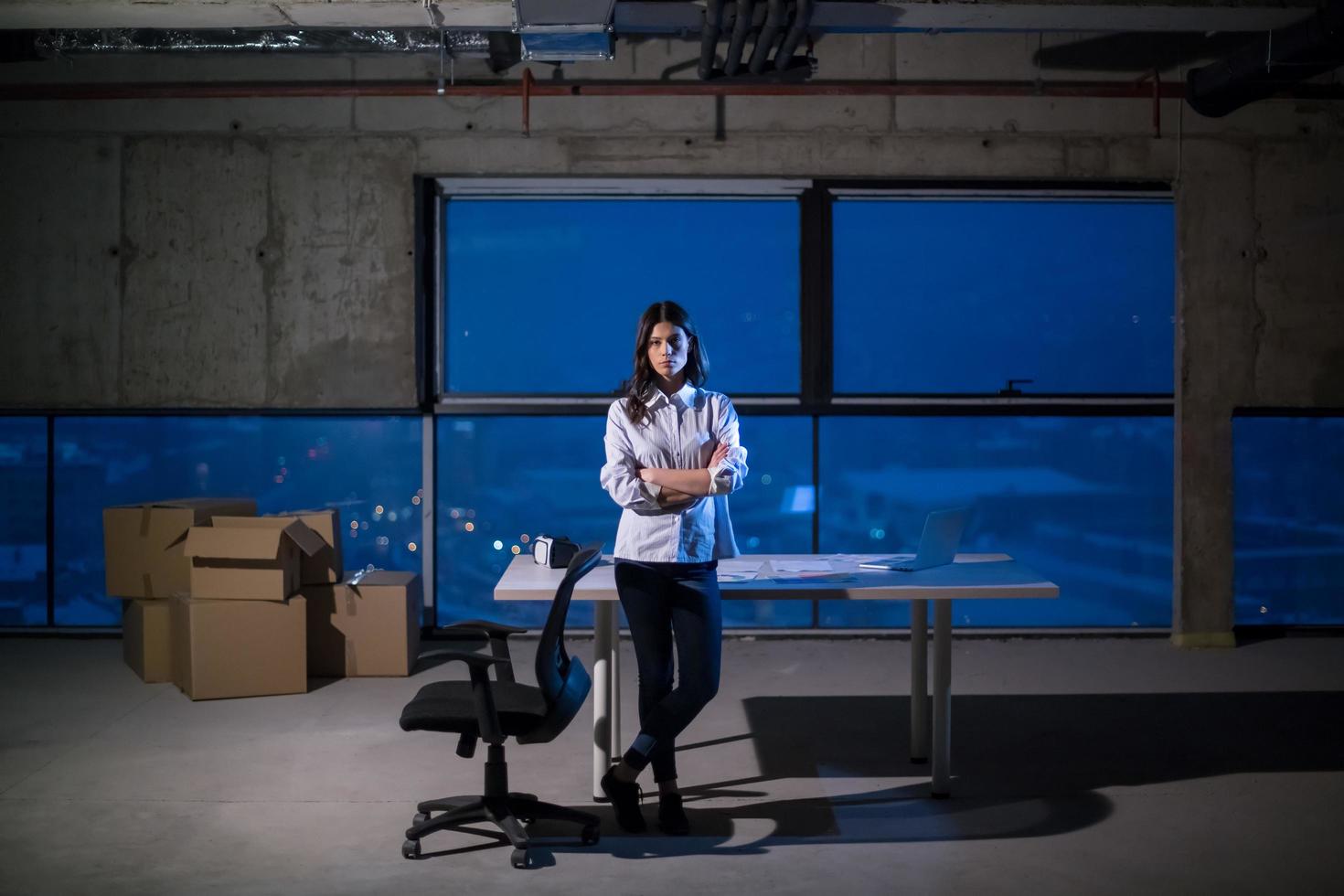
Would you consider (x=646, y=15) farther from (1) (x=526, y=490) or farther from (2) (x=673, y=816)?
(2) (x=673, y=816)

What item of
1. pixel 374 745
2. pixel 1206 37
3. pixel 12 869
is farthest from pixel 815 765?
pixel 1206 37

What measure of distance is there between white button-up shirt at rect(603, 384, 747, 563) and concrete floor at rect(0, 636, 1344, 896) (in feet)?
2.80

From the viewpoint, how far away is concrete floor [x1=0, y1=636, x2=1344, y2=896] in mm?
3250

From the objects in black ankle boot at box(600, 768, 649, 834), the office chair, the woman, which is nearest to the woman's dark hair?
the woman

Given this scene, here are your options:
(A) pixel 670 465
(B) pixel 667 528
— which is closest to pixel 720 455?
Result: (A) pixel 670 465

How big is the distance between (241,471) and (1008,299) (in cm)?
421


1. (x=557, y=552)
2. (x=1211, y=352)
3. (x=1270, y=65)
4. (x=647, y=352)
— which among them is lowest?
(x=557, y=552)

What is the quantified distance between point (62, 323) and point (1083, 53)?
5577 mm

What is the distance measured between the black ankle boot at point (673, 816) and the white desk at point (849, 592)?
297 mm

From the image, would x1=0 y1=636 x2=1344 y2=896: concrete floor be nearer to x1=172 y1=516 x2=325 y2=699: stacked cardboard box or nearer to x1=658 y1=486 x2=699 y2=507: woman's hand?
x1=172 y1=516 x2=325 y2=699: stacked cardboard box

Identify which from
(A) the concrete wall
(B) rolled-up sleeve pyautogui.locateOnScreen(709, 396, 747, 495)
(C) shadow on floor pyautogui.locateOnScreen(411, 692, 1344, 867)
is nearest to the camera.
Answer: (B) rolled-up sleeve pyautogui.locateOnScreen(709, 396, 747, 495)

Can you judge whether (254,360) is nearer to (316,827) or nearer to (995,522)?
(316,827)

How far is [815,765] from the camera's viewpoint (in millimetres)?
4270

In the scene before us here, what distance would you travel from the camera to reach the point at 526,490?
657cm
